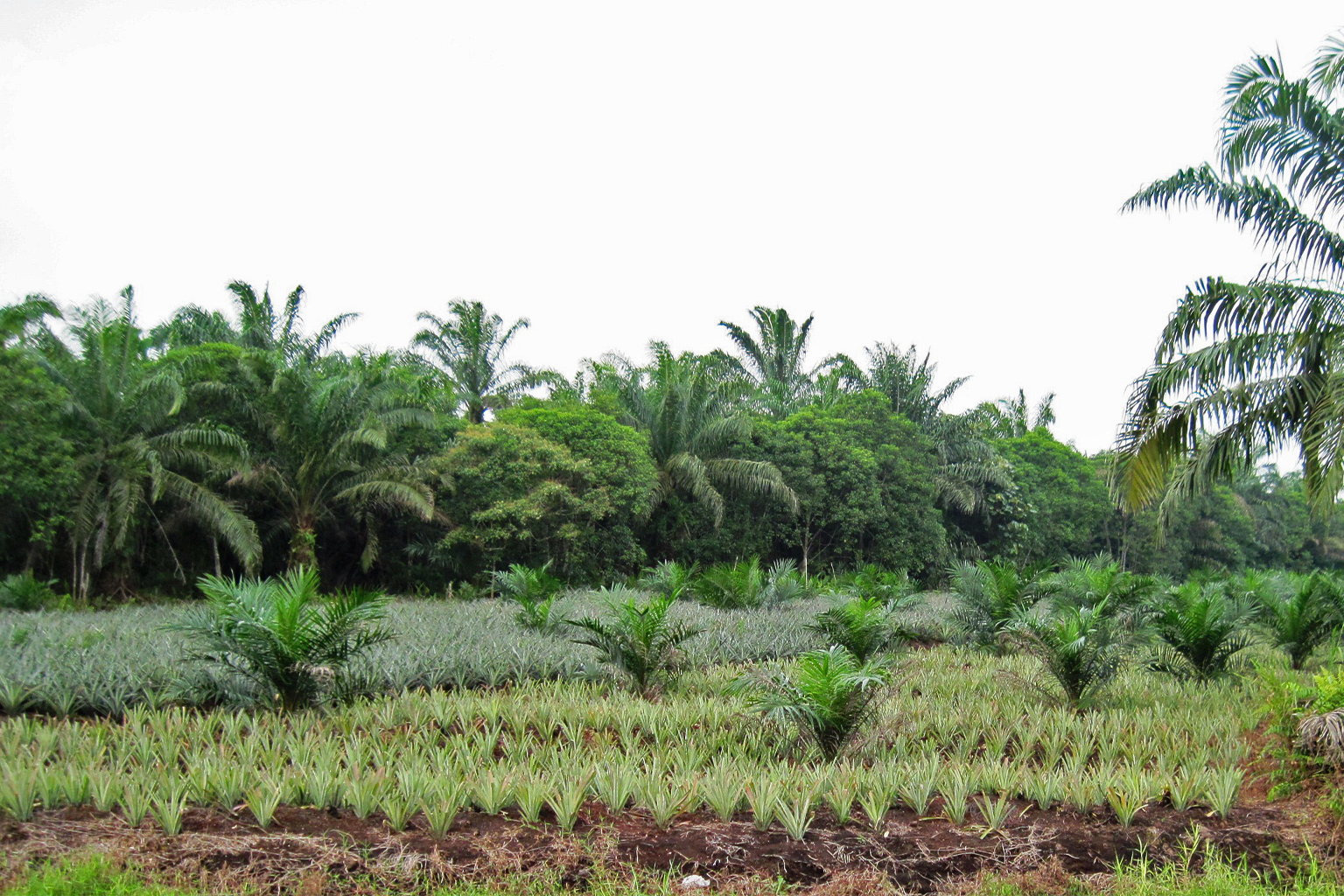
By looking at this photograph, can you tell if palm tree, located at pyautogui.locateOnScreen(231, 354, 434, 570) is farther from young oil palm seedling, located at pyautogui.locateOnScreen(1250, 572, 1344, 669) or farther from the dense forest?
young oil palm seedling, located at pyautogui.locateOnScreen(1250, 572, 1344, 669)

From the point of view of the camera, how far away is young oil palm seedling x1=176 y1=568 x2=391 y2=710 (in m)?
6.00

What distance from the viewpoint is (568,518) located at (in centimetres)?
1895

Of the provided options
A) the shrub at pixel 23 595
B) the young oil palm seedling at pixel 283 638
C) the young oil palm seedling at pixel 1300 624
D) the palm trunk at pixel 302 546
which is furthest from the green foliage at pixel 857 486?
the young oil palm seedling at pixel 283 638

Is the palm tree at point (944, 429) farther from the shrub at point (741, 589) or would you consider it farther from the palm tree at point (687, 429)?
the shrub at point (741, 589)

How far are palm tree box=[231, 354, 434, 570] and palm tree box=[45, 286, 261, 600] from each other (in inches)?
38.4

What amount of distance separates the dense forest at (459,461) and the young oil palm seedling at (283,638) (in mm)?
9297

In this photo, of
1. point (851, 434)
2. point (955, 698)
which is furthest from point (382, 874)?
point (851, 434)

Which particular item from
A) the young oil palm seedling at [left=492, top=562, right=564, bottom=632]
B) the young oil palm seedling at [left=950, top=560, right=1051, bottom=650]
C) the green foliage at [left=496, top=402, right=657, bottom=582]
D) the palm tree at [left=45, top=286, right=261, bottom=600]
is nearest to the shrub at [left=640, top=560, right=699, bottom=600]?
the young oil palm seedling at [left=492, top=562, right=564, bottom=632]

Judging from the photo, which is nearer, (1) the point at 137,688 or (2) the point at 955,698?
(1) the point at 137,688

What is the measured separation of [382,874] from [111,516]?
14408 millimetres

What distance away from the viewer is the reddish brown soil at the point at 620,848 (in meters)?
3.60

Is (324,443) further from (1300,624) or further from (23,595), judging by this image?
(1300,624)

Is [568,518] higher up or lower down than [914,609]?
higher up

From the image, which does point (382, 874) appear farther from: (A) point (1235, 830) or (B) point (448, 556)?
(B) point (448, 556)
